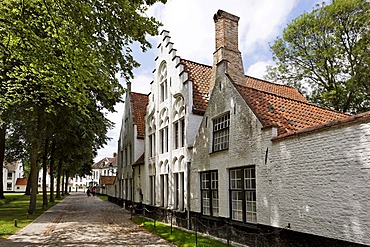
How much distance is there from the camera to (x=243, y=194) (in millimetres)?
11430

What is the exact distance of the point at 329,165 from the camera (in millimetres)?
7762

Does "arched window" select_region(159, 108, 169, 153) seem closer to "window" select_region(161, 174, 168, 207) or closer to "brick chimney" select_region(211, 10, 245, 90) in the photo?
"window" select_region(161, 174, 168, 207)

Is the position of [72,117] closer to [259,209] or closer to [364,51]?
[259,209]

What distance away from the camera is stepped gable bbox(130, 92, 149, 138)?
27.7 meters

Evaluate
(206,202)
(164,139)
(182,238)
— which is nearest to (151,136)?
(164,139)

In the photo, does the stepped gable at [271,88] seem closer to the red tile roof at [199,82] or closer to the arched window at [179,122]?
the red tile roof at [199,82]

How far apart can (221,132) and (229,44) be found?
173 inches

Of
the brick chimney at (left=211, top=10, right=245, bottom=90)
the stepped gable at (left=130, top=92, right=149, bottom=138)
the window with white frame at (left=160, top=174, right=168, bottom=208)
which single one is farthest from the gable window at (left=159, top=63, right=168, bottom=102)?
the stepped gable at (left=130, top=92, right=149, bottom=138)

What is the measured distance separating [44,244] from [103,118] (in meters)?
14.5

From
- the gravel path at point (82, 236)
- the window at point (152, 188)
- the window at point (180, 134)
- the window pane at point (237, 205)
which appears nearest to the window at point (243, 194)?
the window pane at point (237, 205)

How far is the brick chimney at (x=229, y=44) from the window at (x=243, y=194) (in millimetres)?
4788

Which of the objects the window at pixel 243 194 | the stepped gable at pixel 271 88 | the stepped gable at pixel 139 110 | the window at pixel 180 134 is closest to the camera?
the window at pixel 243 194

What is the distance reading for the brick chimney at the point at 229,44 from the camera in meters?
14.8

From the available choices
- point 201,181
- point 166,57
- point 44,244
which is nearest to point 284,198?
point 201,181
